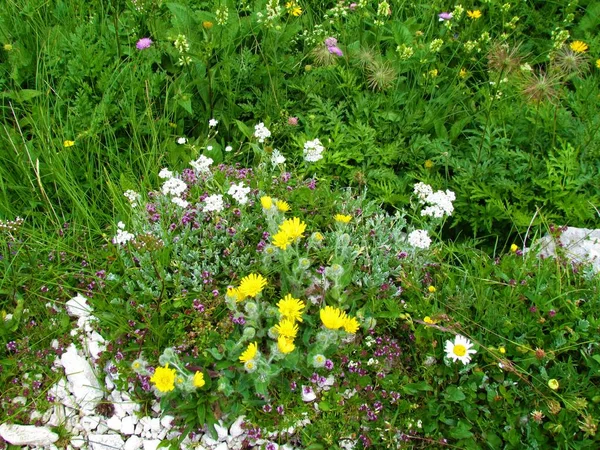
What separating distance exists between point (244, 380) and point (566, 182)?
203 cm

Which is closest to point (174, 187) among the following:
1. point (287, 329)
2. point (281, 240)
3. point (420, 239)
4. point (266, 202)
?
point (266, 202)

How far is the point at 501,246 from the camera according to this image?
3289 millimetres

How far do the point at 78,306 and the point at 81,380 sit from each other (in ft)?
1.32

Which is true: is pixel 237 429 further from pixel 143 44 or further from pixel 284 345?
pixel 143 44

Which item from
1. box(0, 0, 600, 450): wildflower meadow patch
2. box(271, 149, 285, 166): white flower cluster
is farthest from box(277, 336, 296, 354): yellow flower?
box(271, 149, 285, 166): white flower cluster

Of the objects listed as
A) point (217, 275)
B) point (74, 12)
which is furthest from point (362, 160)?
point (74, 12)

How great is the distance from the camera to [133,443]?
238 cm

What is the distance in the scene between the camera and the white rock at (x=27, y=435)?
2371 mm

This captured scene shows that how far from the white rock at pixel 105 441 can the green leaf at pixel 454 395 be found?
1354 millimetres

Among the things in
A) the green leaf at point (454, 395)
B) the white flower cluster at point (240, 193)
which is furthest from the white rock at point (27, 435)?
the green leaf at point (454, 395)

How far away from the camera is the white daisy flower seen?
7.52ft

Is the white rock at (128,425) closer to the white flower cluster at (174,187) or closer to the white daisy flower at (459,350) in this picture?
the white flower cluster at (174,187)

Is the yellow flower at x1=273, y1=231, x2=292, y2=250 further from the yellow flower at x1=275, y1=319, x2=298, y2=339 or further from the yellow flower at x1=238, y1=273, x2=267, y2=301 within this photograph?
the yellow flower at x1=275, y1=319, x2=298, y2=339

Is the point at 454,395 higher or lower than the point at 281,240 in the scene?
lower
